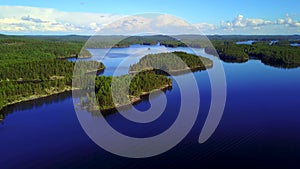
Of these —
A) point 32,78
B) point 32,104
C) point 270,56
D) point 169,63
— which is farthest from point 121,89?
point 270,56

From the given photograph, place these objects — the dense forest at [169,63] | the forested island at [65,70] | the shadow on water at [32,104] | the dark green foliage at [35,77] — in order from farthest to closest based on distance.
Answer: the dense forest at [169,63], the dark green foliage at [35,77], the forested island at [65,70], the shadow on water at [32,104]

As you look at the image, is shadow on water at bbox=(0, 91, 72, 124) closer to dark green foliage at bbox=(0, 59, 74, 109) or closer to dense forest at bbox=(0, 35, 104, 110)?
dense forest at bbox=(0, 35, 104, 110)

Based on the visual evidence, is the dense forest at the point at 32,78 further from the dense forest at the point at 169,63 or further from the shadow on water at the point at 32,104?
the dense forest at the point at 169,63

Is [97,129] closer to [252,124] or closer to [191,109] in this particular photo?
[191,109]

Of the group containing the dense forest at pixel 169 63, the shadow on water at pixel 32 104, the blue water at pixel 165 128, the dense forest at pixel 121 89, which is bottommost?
the blue water at pixel 165 128

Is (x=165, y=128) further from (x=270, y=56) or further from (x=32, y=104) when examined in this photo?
(x=270, y=56)

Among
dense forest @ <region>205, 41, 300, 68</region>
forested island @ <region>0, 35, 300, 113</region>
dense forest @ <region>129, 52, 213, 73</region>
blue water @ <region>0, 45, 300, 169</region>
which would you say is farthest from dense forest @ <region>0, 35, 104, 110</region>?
dense forest @ <region>205, 41, 300, 68</region>

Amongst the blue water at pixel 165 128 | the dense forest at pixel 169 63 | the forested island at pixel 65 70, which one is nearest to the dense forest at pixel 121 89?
the forested island at pixel 65 70
